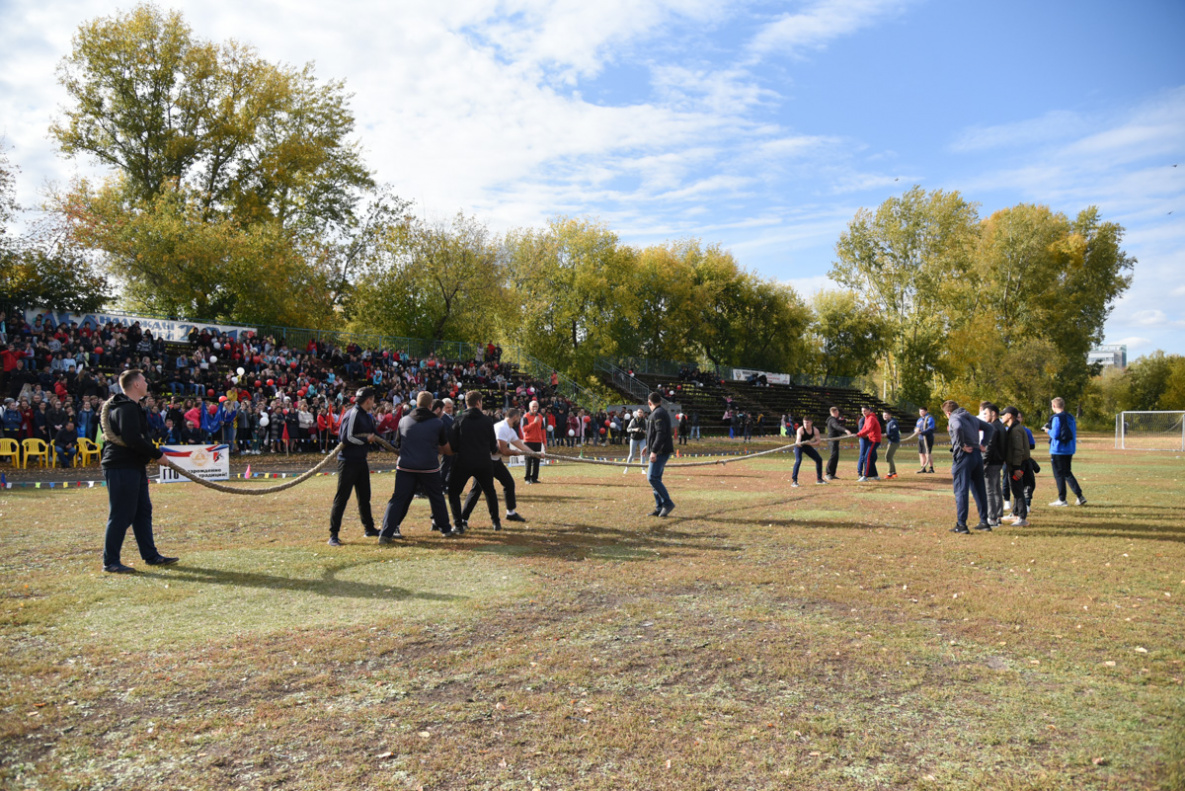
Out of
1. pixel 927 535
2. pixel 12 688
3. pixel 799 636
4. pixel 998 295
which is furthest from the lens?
pixel 998 295

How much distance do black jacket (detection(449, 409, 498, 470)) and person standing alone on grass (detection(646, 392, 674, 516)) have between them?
2827mm

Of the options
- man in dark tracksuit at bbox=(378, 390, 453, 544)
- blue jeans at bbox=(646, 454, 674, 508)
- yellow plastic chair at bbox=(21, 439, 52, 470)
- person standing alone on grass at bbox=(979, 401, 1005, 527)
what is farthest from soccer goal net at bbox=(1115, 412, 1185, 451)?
yellow plastic chair at bbox=(21, 439, 52, 470)

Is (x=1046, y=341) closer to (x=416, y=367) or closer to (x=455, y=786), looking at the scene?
(x=416, y=367)

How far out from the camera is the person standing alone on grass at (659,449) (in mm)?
12148

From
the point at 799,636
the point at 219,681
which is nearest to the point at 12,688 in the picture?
the point at 219,681

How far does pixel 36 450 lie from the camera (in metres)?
19.5

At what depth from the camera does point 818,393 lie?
60.9 metres

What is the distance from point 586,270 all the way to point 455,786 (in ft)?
174

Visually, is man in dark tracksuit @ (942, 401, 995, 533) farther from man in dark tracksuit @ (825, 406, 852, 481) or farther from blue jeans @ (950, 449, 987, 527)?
man in dark tracksuit @ (825, 406, 852, 481)

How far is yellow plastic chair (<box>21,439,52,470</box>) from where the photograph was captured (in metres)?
19.4

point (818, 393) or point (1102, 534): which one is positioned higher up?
point (818, 393)

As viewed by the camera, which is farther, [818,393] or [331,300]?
[818,393]

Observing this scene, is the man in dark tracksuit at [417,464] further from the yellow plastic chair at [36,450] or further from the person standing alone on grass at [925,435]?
the person standing alone on grass at [925,435]

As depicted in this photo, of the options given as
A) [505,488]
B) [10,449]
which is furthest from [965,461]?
[10,449]
